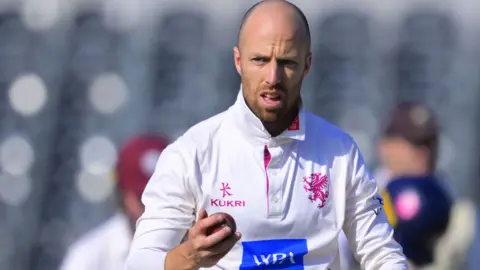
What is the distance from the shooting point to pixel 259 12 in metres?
4.34

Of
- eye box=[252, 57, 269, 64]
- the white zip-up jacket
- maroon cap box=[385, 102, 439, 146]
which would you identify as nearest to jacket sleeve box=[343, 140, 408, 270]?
the white zip-up jacket

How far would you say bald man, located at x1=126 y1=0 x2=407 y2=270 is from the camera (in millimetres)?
4320

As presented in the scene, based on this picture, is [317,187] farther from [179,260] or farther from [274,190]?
[179,260]

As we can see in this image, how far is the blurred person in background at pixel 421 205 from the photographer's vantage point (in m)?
6.24

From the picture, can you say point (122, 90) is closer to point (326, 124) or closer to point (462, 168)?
point (462, 168)

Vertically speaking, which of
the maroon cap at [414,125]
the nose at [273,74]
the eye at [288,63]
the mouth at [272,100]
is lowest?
the maroon cap at [414,125]

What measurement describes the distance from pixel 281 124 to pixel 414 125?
119 inches

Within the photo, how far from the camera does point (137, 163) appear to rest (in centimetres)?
733

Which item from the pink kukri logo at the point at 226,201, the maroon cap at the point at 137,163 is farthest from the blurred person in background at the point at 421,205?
the pink kukri logo at the point at 226,201

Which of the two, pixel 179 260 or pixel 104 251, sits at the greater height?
pixel 179 260

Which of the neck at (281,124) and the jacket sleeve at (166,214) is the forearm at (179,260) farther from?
the neck at (281,124)

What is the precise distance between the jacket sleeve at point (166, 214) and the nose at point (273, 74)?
381mm

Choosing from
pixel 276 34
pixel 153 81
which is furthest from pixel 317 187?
pixel 153 81

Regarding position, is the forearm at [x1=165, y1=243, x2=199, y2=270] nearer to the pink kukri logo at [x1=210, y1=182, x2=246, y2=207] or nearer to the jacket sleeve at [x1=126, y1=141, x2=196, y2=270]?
the jacket sleeve at [x1=126, y1=141, x2=196, y2=270]
